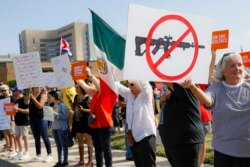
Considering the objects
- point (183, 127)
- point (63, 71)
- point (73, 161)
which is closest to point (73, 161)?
point (73, 161)

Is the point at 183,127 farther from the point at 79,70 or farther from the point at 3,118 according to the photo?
the point at 3,118

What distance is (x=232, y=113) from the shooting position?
3184 mm

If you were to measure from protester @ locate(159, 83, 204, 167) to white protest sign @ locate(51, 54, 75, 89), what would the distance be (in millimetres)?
2961

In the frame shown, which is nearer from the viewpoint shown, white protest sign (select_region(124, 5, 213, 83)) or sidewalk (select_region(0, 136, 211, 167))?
A: white protest sign (select_region(124, 5, 213, 83))

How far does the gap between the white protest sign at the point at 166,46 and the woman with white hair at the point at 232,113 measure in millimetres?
347

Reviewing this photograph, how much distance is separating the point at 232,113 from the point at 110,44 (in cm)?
240

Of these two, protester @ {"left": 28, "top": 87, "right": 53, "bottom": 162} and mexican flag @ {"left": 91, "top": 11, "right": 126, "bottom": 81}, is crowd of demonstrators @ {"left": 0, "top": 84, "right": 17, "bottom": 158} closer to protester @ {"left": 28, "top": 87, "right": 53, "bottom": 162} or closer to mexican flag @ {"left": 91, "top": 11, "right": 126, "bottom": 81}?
protester @ {"left": 28, "top": 87, "right": 53, "bottom": 162}

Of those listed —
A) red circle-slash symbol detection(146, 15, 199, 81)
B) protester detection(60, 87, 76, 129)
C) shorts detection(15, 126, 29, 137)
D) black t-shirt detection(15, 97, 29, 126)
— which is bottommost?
shorts detection(15, 126, 29, 137)

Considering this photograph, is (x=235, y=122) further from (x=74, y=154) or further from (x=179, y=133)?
(x=74, y=154)

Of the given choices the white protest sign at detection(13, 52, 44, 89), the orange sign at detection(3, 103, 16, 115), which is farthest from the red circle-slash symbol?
the orange sign at detection(3, 103, 16, 115)

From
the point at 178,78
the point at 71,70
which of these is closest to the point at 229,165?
the point at 178,78

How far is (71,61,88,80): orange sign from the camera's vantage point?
240 inches

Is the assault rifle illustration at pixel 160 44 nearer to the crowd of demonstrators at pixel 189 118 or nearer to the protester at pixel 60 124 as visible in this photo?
the crowd of demonstrators at pixel 189 118

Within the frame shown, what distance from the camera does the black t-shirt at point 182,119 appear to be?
146 inches
